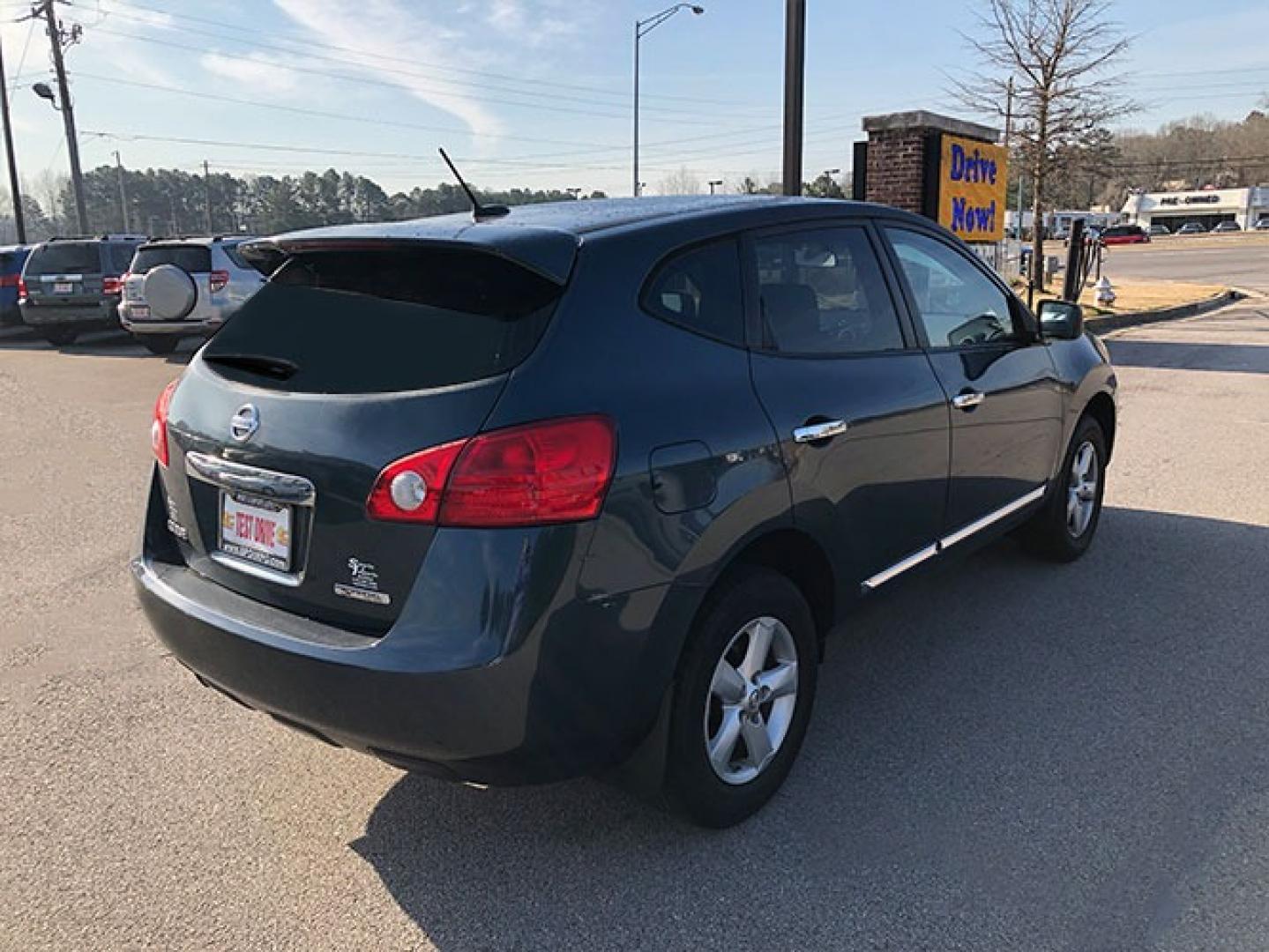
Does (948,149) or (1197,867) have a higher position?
(948,149)

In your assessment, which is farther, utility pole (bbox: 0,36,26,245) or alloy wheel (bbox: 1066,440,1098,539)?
utility pole (bbox: 0,36,26,245)

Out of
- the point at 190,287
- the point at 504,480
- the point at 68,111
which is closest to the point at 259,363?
the point at 504,480

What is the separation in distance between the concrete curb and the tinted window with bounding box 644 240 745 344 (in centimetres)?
1454

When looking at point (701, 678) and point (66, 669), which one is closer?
point (701, 678)

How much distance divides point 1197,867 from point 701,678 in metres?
1.42

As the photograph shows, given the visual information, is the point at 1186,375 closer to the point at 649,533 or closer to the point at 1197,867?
the point at 1197,867

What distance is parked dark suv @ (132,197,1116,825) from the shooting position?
2.32m

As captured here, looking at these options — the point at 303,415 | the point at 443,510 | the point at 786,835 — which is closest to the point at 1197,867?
the point at 786,835

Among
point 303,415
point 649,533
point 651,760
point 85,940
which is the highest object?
point 303,415

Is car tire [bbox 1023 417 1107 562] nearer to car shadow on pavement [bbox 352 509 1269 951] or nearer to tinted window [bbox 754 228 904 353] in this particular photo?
car shadow on pavement [bbox 352 509 1269 951]

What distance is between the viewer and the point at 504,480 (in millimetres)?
2281

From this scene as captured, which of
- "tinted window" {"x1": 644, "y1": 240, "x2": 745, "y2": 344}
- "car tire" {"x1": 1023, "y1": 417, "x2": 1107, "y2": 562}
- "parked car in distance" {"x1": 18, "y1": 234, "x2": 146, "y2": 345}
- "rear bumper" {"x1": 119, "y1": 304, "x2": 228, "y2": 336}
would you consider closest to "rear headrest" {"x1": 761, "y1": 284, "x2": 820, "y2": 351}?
"tinted window" {"x1": 644, "y1": 240, "x2": 745, "y2": 344}

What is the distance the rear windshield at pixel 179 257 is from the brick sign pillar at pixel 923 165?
30.1 feet

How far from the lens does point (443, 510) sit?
230 cm
